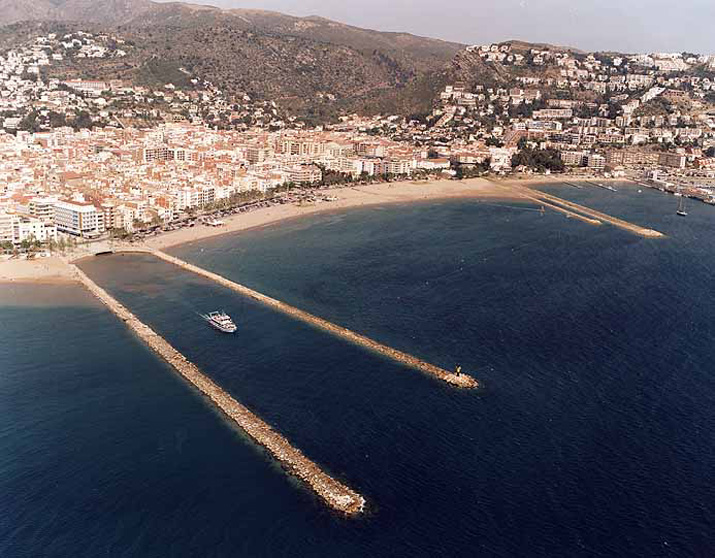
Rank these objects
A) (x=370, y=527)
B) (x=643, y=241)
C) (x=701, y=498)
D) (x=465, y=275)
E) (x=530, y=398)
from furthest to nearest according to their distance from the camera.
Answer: (x=643, y=241)
(x=465, y=275)
(x=530, y=398)
(x=701, y=498)
(x=370, y=527)

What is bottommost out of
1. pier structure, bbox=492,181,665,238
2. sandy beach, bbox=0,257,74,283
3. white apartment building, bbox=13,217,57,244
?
sandy beach, bbox=0,257,74,283

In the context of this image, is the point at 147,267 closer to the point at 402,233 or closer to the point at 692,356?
the point at 402,233

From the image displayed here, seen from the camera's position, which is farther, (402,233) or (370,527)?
(402,233)

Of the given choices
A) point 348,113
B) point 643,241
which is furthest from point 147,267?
point 348,113

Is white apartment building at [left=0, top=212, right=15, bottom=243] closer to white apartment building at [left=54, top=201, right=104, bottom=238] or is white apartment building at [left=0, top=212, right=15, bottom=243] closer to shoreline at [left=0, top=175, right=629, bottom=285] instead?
white apartment building at [left=54, top=201, right=104, bottom=238]

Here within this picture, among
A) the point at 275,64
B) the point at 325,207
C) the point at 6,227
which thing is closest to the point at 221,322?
the point at 6,227

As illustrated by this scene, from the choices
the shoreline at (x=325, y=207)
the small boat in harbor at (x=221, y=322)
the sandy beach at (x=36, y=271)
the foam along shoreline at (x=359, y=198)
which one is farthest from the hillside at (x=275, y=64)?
the small boat in harbor at (x=221, y=322)

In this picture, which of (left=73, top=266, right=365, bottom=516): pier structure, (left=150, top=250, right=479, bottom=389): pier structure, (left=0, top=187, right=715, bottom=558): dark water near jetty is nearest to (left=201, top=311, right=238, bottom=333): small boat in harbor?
(left=0, top=187, right=715, bottom=558): dark water near jetty
